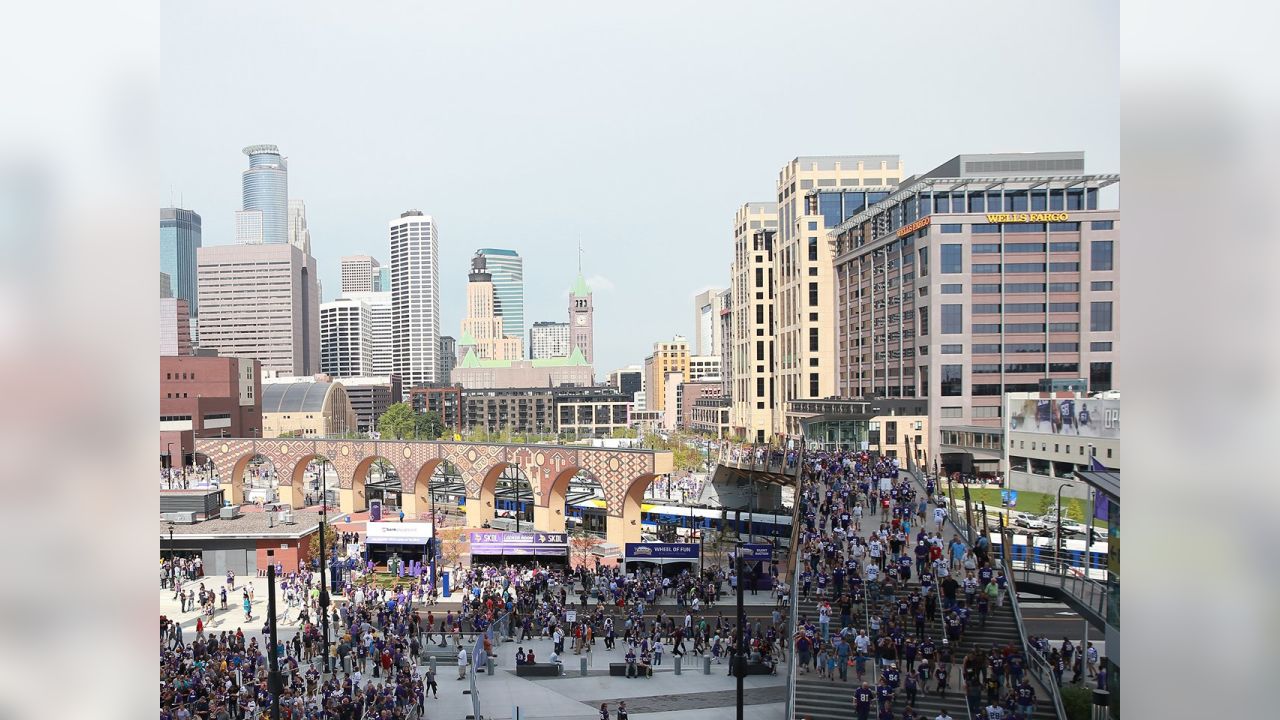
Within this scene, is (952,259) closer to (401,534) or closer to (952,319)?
(952,319)

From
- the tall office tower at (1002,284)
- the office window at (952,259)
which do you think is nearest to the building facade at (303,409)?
the tall office tower at (1002,284)

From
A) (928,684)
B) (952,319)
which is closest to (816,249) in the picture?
(952,319)

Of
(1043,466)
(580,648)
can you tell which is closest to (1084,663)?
(580,648)

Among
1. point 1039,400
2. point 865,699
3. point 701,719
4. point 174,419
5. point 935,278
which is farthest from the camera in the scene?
point 174,419

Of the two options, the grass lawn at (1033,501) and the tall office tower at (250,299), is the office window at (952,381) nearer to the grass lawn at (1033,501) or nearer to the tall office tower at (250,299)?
the grass lawn at (1033,501)

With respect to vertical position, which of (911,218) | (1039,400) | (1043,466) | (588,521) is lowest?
(588,521)

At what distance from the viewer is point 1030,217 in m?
54.8

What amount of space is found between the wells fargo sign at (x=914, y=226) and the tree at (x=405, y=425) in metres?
72.7

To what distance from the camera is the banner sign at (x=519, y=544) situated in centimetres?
3731

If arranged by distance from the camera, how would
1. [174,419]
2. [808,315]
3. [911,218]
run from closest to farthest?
[911,218] < [808,315] < [174,419]

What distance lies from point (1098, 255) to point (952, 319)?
34.8ft
